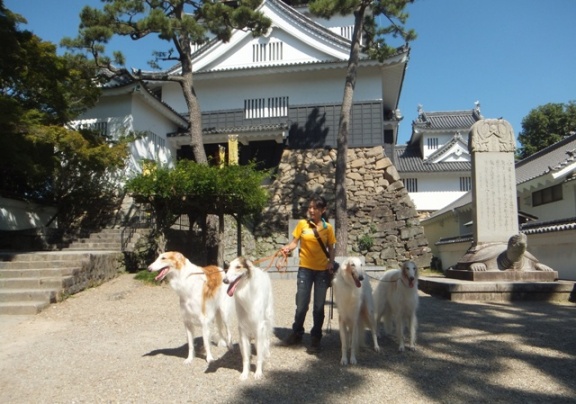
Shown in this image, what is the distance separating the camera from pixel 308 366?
5.11 metres

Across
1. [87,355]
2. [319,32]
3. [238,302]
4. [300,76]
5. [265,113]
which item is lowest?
[87,355]

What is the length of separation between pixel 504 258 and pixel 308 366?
6.76 m

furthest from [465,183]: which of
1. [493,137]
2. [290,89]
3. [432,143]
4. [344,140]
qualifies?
[493,137]

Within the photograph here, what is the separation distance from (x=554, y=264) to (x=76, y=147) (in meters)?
14.2

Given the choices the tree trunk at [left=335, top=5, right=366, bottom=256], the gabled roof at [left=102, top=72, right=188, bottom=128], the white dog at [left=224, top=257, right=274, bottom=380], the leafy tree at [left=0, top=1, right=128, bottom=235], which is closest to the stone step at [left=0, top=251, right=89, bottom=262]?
the leafy tree at [left=0, top=1, right=128, bottom=235]

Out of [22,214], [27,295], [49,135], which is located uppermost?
[49,135]

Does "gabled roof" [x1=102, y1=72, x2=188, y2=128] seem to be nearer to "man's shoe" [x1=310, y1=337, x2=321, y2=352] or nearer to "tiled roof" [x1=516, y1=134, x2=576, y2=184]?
"man's shoe" [x1=310, y1=337, x2=321, y2=352]

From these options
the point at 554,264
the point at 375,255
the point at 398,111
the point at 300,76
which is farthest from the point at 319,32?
the point at 554,264

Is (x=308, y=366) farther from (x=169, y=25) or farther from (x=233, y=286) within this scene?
(x=169, y=25)

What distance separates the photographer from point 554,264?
12805mm

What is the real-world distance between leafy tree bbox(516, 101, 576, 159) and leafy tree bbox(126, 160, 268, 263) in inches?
1254

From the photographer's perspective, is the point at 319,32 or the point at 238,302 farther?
the point at 319,32

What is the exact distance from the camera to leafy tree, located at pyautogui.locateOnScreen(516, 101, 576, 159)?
120 feet

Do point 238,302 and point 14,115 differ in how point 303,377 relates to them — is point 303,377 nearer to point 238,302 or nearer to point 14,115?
point 238,302
